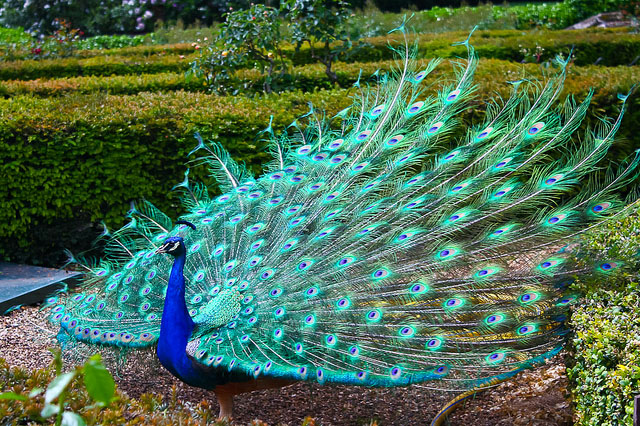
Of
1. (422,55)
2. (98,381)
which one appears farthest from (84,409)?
(422,55)

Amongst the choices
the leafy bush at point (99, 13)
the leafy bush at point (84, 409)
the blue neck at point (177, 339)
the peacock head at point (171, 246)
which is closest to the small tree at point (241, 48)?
the peacock head at point (171, 246)

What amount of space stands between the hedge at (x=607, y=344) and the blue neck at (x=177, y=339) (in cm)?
175

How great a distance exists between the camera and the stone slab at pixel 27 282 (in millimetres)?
5438

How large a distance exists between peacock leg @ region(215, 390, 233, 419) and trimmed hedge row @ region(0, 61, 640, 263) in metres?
2.84

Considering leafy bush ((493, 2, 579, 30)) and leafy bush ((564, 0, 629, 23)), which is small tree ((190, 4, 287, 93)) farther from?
leafy bush ((564, 0, 629, 23))

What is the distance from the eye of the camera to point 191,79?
325 inches

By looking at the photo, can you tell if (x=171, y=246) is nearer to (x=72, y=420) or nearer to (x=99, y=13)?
(x=72, y=420)

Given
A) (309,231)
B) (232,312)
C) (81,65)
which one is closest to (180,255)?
(232,312)

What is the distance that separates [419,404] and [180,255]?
1.62 metres

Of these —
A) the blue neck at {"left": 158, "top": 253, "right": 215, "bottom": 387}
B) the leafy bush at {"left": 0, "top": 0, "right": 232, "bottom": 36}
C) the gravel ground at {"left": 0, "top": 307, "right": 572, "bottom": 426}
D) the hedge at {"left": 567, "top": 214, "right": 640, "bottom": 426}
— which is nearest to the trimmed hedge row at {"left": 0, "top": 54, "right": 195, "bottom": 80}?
the gravel ground at {"left": 0, "top": 307, "right": 572, "bottom": 426}

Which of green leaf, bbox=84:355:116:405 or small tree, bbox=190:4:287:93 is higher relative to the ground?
green leaf, bbox=84:355:116:405

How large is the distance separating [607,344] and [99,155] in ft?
15.1

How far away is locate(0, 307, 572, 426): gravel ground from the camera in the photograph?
379 centimetres

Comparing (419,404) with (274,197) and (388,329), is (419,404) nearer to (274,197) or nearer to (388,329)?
(388,329)
